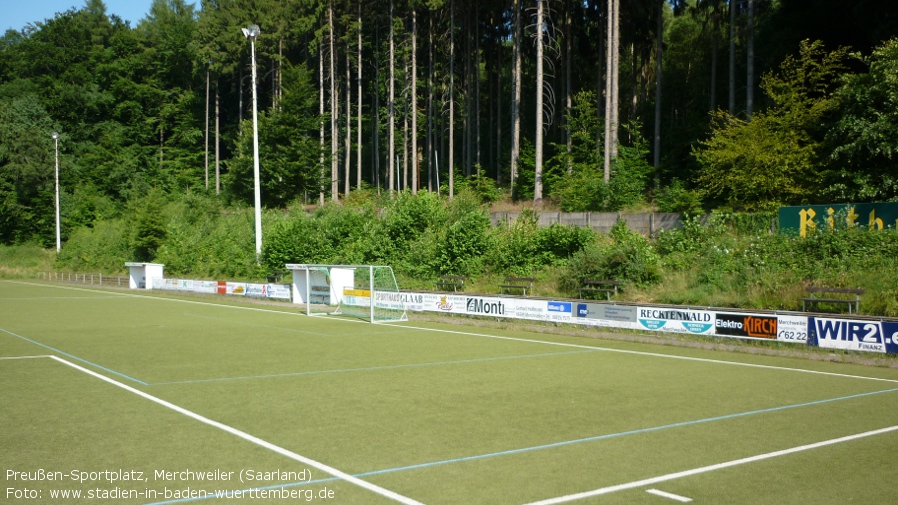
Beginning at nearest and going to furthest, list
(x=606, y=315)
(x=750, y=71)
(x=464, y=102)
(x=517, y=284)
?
1. (x=606, y=315)
2. (x=517, y=284)
3. (x=750, y=71)
4. (x=464, y=102)

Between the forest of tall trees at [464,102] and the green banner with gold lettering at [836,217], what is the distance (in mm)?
1353

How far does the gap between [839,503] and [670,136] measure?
125ft

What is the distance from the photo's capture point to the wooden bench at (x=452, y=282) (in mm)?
30938

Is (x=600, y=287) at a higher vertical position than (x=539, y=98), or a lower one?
lower

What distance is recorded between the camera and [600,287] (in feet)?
87.3

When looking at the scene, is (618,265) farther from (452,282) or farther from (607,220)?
(452,282)

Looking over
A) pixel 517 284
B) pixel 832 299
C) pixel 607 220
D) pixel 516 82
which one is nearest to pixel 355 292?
pixel 517 284

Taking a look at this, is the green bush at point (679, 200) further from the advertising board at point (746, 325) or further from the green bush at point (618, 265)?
the advertising board at point (746, 325)

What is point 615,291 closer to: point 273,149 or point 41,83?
point 273,149

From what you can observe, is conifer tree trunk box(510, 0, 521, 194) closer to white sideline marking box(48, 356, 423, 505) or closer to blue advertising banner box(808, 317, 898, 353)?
blue advertising banner box(808, 317, 898, 353)

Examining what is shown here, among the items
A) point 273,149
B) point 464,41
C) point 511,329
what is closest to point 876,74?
point 511,329

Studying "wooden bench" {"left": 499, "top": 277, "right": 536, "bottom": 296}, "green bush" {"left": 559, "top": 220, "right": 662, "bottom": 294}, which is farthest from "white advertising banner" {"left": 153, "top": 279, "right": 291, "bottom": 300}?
"green bush" {"left": 559, "top": 220, "right": 662, "bottom": 294}

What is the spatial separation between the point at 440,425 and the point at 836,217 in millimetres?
19916

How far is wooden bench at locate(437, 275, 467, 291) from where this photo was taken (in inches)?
1218
